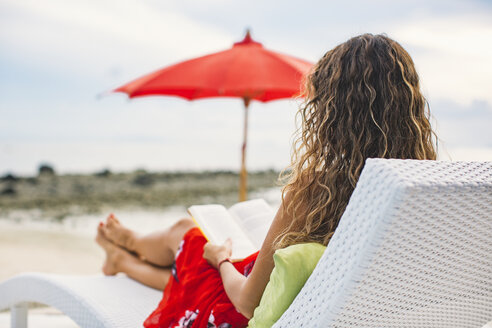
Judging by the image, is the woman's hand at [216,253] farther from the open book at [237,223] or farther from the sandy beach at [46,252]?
the sandy beach at [46,252]

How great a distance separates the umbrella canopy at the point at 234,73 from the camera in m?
4.03

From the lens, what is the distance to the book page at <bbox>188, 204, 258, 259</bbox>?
88.1 inches

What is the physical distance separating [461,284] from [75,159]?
17.3 m

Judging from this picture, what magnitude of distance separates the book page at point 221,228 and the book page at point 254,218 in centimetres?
4

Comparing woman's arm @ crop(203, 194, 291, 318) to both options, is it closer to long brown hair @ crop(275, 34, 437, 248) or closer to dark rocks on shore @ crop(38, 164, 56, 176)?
long brown hair @ crop(275, 34, 437, 248)

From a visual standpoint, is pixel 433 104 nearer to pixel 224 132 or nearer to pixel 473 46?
pixel 473 46

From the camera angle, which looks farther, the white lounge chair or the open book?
the open book

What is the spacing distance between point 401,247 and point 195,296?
3.70ft

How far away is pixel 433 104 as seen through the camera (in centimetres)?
167

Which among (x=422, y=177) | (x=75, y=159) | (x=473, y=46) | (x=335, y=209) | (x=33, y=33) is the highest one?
(x=33, y=33)

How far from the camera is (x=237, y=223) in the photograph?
2.55 m

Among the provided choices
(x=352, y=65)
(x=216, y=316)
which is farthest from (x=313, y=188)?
(x=216, y=316)

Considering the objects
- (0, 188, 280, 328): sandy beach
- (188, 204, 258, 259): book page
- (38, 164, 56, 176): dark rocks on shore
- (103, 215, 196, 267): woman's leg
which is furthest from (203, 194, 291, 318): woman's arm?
(38, 164, 56, 176): dark rocks on shore

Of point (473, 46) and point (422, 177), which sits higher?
point (473, 46)
